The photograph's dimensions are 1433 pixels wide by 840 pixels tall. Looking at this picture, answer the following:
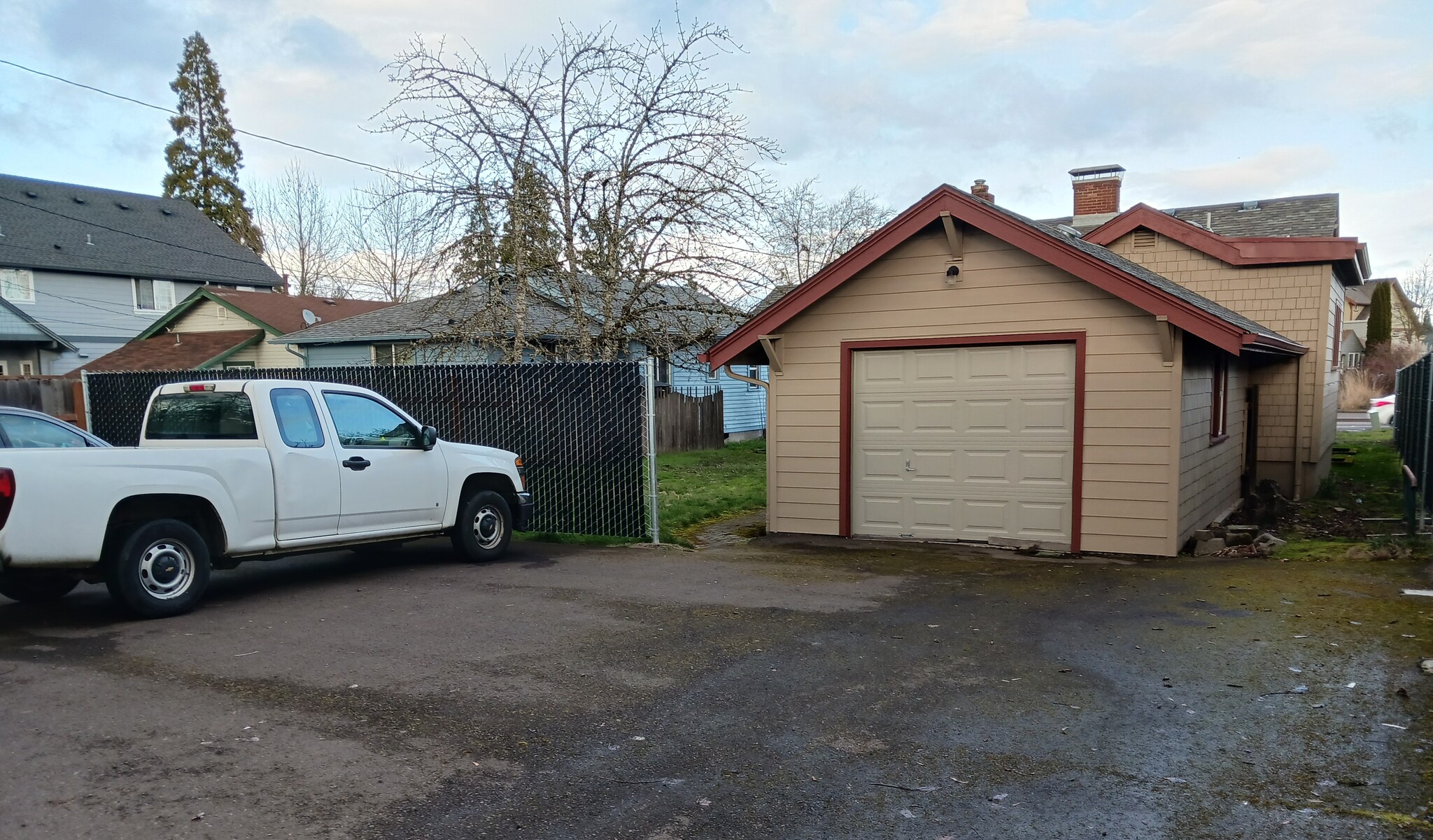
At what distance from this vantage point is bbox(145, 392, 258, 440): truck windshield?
26.1 feet

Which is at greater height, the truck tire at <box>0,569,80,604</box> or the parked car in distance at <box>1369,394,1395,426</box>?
the parked car in distance at <box>1369,394,1395,426</box>

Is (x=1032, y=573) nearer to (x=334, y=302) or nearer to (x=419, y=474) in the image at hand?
(x=419, y=474)

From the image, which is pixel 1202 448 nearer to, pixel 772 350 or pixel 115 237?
pixel 772 350

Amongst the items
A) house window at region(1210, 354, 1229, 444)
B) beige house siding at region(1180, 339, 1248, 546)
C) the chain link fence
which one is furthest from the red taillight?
the chain link fence

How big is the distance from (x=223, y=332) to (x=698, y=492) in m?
20.0

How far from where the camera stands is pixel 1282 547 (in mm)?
9914

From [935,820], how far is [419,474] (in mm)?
6441

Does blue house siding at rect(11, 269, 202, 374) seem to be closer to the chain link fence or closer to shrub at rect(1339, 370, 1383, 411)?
the chain link fence

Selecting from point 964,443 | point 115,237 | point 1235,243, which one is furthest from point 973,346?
point 115,237

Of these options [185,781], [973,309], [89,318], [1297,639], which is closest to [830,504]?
[973,309]

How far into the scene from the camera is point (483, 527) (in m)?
9.66

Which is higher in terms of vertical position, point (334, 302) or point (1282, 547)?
point (334, 302)

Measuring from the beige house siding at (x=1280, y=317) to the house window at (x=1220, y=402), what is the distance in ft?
9.60

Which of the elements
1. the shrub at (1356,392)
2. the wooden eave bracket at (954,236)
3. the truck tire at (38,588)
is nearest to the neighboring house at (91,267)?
the truck tire at (38,588)
